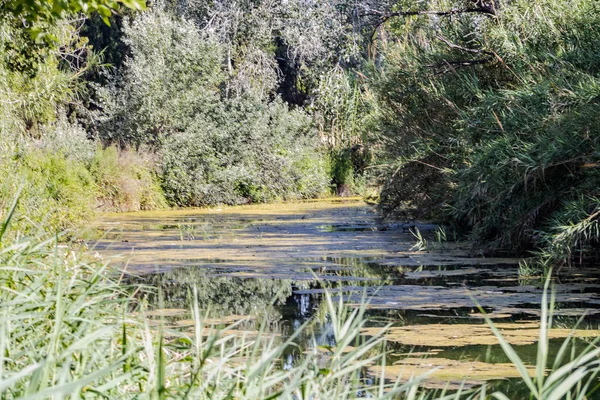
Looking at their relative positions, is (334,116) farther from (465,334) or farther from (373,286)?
(465,334)

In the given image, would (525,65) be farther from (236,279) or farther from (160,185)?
(160,185)

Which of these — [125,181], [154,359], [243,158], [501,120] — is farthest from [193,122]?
[154,359]

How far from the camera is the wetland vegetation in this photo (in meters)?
3.42

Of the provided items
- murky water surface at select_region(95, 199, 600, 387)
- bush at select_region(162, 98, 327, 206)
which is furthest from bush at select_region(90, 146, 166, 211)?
murky water surface at select_region(95, 199, 600, 387)

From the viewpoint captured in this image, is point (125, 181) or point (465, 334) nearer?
point (465, 334)

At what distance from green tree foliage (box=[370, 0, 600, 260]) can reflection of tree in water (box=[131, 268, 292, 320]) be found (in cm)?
263

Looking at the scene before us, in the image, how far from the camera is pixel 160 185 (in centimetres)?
2384

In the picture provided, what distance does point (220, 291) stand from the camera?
28.5 ft

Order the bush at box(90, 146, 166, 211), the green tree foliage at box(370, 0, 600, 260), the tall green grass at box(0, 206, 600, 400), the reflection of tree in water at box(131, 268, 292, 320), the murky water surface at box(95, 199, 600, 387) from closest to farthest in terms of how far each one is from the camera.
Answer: the tall green grass at box(0, 206, 600, 400) → the murky water surface at box(95, 199, 600, 387) → the reflection of tree in water at box(131, 268, 292, 320) → the green tree foliage at box(370, 0, 600, 260) → the bush at box(90, 146, 166, 211)

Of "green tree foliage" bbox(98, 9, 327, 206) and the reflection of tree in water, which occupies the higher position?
"green tree foliage" bbox(98, 9, 327, 206)

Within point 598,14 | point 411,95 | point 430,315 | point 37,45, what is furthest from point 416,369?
point 411,95

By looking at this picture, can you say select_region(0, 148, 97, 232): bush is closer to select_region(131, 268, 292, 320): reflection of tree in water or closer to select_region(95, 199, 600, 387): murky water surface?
select_region(95, 199, 600, 387): murky water surface

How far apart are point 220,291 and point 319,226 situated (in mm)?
8074

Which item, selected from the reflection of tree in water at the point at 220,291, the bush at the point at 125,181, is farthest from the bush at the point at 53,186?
the reflection of tree in water at the point at 220,291
